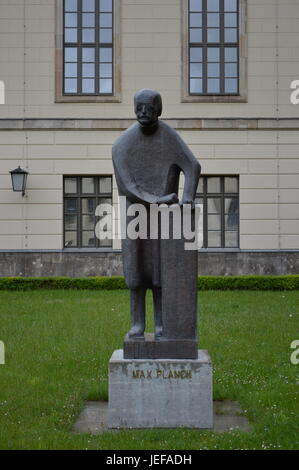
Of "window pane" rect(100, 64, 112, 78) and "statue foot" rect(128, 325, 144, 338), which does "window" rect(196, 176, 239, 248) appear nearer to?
"window pane" rect(100, 64, 112, 78)

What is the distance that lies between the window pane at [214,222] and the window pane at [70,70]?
7252mm

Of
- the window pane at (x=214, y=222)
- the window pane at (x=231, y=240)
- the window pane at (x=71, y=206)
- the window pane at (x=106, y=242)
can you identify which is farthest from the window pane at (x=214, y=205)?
the window pane at (x=71, y=206)

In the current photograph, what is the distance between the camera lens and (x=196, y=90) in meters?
22.6

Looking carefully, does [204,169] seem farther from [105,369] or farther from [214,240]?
[105,369]

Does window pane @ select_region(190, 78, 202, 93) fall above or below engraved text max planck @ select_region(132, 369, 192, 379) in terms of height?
above

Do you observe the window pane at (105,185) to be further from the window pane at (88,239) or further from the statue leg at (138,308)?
the statue leg at (138,308)

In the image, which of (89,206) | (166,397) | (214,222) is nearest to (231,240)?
(214,222)

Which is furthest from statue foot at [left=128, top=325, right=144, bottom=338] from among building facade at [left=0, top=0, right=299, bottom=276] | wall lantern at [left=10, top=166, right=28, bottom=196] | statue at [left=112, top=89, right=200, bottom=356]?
wall lantern at [left=10, top=166, right=28, bottom=196]

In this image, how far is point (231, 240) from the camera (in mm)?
22641

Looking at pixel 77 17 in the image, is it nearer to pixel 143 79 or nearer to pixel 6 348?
pixel 143 79

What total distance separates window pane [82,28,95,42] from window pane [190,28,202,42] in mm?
3643

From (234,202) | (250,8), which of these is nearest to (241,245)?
(234,202)

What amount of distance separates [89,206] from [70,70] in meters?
5.05

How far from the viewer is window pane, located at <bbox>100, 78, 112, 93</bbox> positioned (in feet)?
74.2
